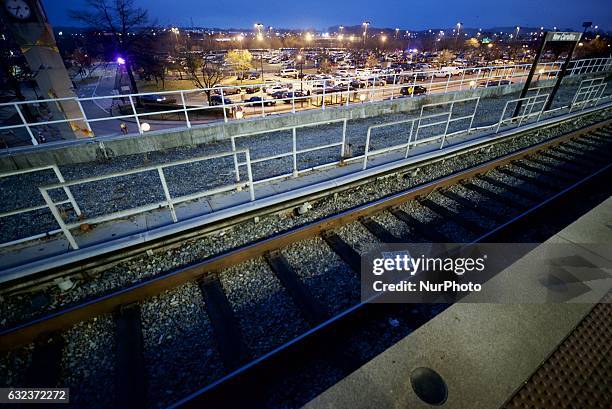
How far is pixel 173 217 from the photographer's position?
181 inches

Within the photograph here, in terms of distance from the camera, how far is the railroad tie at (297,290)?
360 cm

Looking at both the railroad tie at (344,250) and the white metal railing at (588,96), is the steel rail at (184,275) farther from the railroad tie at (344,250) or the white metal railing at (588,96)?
the white metal railing at (588,96)

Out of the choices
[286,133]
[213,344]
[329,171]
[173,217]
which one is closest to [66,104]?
[286,133]

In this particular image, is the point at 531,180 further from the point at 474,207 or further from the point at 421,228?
the point at 421,228

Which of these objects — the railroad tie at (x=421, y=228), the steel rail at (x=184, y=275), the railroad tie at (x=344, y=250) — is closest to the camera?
Answer: the steel rail at (x=184, y=275)

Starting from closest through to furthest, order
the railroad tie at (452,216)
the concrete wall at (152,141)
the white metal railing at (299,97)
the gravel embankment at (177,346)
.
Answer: the gravel embankment at (177,346) → the railroad tie at (452,216) → the concrete wall at (152,141) → the white metal railing at (299,97)

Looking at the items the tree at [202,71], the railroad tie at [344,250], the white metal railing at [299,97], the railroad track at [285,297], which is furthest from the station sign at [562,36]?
the tree at [202,71]

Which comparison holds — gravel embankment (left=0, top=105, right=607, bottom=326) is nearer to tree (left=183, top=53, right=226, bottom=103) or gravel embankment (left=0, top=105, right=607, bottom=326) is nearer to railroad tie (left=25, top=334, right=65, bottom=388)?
railroad tie (left=25, top=334, right=65, bottom=388)

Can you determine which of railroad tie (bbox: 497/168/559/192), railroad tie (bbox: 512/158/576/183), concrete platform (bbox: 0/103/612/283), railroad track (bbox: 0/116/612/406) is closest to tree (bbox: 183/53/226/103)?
concrete platform (bbox: 0/103/612/283)

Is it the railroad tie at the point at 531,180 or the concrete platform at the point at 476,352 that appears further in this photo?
the railroad tie at the point at 531,180

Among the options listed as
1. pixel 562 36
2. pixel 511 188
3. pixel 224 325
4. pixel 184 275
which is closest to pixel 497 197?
pixel 511 188

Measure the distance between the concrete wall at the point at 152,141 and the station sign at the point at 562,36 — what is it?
18.6 feet

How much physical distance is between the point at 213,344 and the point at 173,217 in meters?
2.16

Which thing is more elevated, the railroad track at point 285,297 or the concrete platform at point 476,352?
the concrete platform at point 476,352
